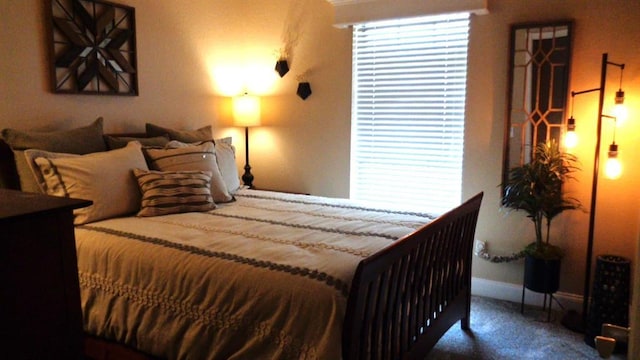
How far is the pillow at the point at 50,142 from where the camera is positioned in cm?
248

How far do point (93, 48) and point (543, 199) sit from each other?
9.79ft

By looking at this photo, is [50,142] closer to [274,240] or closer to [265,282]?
[274,240]

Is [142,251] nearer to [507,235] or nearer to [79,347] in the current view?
[79,347]

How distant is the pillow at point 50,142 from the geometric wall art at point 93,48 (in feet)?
0.99

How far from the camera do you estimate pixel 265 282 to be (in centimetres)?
170

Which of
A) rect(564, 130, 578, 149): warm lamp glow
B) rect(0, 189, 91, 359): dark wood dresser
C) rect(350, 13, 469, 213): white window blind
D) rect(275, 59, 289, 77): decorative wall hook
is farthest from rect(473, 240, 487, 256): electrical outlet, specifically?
rect(0, 189, 91, 359): dark wood dresser

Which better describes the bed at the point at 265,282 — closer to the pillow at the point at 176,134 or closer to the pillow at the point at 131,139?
the pillow at the point at 131,139

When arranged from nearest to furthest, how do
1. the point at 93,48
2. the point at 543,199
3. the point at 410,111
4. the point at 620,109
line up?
the point at 620,109
the point at 543,199
the point at 93,48
the point at 410,111

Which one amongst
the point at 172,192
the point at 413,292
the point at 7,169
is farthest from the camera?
the point at 172,192

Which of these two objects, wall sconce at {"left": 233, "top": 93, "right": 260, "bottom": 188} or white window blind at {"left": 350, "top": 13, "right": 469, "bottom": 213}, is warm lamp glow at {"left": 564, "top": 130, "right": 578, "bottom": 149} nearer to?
white window blind at {"left": 350, "top": 13, "right": 469, "bottom": 213}

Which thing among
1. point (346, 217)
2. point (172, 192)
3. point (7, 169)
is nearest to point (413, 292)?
point (346, 217)

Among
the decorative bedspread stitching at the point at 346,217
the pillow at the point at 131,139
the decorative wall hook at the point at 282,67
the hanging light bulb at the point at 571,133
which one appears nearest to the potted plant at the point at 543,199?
the hanging light bulb at the point at 571,133

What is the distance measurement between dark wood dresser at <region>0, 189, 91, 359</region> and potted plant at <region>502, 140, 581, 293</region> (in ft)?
8.34

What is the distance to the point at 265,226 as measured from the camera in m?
2.41
